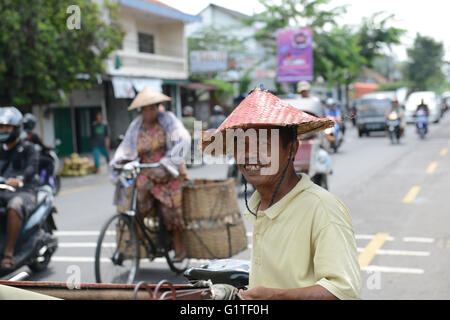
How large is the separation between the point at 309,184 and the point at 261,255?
292 millimetres

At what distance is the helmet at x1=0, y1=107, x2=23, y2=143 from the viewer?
5.43 m

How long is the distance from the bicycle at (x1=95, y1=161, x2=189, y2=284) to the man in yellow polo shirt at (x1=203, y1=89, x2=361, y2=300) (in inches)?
125

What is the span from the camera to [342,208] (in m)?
1.82

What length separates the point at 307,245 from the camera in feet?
5.78

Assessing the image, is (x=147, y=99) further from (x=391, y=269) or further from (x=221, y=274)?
(x=221, y=274)

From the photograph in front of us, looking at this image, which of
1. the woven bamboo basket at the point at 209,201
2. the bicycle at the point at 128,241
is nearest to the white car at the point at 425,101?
the woven bamboo basket at the point at 209,201

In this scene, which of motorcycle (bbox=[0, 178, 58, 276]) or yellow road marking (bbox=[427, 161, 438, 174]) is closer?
motorcycle (bbox=[0, 178, 58, 276])

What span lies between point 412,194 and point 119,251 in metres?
6.60

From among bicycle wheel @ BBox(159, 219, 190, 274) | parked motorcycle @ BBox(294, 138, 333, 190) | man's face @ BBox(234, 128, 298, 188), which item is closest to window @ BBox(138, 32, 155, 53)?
parked motorcycle @ BBox(294, 138, 333, 190)

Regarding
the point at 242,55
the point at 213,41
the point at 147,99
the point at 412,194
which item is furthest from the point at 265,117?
the point at 242,55

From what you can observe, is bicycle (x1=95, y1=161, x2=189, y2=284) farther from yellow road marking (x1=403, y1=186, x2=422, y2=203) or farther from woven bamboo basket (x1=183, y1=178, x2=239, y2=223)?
yellow road marking (x1=403, y1=186, x2=422, y2=203)

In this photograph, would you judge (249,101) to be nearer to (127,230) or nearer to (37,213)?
(127,230)

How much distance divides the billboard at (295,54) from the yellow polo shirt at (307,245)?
2840cm
